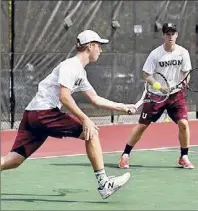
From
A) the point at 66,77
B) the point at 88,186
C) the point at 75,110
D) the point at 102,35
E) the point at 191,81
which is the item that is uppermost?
the point at 66,77

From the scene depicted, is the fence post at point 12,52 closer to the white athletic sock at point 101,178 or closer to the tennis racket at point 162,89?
the tennis racket at point 162,89

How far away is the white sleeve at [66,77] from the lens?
726cm

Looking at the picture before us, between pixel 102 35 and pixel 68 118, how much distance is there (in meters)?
10.3

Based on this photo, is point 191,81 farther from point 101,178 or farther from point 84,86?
point 101,178

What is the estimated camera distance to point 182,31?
744 inches

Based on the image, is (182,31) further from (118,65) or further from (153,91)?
(153,91)

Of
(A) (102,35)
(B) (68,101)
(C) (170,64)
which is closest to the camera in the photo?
(B) (68,101)

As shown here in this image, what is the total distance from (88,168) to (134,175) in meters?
0.78

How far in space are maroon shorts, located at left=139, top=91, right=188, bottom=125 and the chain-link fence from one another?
5.33 meters

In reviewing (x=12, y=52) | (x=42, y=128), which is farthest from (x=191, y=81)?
(x=12, y=52)

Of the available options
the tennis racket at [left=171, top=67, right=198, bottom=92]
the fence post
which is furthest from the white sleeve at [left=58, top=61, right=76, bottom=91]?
the fence post

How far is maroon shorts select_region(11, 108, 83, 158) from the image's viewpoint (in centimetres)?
752

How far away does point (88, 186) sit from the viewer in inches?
331

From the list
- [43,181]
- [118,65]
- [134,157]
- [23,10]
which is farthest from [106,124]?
[43,181]
